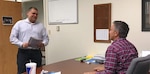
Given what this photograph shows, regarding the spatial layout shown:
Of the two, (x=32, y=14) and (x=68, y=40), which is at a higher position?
(x=32, y=14)

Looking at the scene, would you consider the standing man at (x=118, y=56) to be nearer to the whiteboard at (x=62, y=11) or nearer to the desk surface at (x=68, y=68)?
the desk surface at (x=68, y=68)

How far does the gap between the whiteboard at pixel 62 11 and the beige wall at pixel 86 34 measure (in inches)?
3.7

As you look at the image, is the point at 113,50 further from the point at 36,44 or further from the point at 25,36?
the point at 25,36

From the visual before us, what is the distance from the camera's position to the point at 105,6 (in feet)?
10.7

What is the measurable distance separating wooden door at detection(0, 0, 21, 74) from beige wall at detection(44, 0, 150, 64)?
0.76m

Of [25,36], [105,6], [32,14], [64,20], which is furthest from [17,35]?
[105,6]

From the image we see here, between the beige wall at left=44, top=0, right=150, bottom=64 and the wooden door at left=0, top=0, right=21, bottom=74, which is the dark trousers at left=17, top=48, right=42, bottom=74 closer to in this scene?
the beige wall at left=44, top=0, right=150, bottom=64

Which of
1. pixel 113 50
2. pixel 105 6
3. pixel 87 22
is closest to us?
pixel 113 50

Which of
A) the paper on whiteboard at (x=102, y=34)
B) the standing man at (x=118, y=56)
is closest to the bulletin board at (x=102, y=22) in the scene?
the paper on whiteboard at (x=102, y=34)

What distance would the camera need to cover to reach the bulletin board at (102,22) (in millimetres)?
3262

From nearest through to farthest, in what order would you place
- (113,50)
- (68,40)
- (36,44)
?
(113,50) → (36,44) → (68,40)

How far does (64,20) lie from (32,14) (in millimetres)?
952

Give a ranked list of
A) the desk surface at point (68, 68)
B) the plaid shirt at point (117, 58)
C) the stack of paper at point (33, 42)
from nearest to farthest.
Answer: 1. the plaid shirt at point (117, 58)
2. the desk surface at point (68, 68)
3. the stack of paper at point (33, 42)

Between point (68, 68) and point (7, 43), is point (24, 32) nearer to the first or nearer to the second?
point (68, 68)
